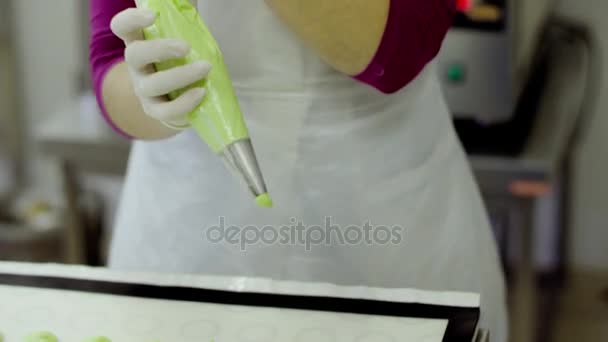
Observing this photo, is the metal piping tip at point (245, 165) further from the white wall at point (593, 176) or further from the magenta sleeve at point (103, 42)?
the white wall at point (593, 176)

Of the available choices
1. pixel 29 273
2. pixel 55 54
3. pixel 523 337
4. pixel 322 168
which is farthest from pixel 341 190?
pixel 55 54

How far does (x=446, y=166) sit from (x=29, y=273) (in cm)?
43

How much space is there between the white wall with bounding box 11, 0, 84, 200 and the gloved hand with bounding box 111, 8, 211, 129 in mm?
1456

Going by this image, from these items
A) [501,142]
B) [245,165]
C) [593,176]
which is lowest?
[593,176]

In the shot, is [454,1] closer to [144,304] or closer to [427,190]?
[427,190]

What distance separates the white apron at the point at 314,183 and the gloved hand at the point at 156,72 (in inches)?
7.5

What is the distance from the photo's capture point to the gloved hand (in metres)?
0.74

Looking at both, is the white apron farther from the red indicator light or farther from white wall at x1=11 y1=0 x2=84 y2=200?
white wall at x1=11 y1=0 x2=84 y2=200

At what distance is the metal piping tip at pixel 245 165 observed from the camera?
2.41ft

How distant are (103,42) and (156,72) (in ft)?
0.57

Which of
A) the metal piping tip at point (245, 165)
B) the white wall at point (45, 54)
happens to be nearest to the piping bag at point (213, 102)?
the metal piping tip at point (245, 165)

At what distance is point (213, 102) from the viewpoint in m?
0.75

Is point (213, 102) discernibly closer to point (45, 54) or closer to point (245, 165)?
point (245, 165)

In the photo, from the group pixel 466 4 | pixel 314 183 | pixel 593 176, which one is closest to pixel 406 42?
pixel 314 183
